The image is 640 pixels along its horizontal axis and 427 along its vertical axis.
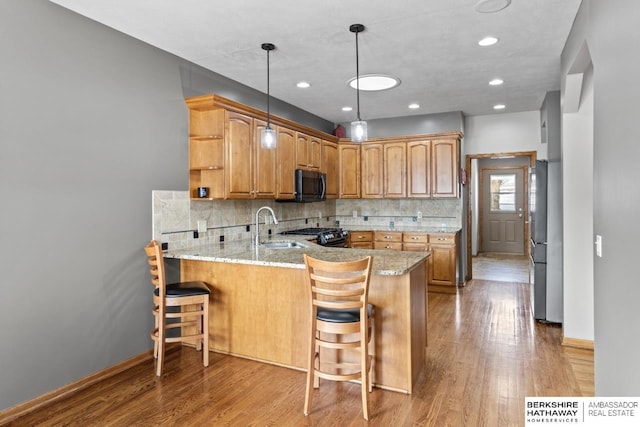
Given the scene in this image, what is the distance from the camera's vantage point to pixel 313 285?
8.26ft

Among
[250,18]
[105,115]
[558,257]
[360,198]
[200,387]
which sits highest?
[250,18]

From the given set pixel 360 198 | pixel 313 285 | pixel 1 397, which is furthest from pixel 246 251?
pixel 360 198

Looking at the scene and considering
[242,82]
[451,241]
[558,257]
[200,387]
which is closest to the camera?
[200,387]

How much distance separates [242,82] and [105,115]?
183 centimetres

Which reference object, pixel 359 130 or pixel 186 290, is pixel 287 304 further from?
pixel 359 130

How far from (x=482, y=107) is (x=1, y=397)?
6.19m

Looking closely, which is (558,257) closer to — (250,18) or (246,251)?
(246,251)

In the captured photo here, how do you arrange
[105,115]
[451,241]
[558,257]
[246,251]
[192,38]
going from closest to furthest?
[105,115] < [192,38] < [246,251] < [558,257] < [451,241]

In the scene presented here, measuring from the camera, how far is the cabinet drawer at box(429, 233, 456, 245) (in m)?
5.46

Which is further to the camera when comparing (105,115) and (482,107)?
(482,107)

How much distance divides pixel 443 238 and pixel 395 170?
1.33 metres

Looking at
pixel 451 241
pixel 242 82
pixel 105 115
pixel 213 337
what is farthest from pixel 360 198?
pixel 105 115

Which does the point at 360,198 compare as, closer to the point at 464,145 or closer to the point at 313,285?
the point at 464,145

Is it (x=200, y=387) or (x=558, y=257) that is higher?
(x=558, y=257)
